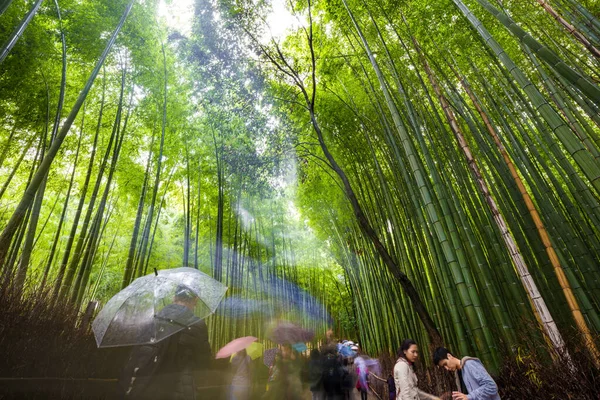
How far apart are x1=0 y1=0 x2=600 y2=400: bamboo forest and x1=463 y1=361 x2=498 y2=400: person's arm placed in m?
0.01

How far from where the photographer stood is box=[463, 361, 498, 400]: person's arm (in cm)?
146

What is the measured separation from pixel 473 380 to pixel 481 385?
0.15 feet

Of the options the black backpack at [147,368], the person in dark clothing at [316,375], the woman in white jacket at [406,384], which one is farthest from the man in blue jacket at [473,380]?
the person in dark clothing at [316,375]

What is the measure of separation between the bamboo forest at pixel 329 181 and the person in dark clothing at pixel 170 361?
0.01 m

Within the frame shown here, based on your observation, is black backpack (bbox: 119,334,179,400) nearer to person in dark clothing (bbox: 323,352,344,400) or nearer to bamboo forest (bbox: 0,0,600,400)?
bamboo forest (bbox: 0,0,600,400)

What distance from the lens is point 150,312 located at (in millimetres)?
2184

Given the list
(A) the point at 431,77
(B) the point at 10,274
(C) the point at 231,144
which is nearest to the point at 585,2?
(A) the point at 431,77

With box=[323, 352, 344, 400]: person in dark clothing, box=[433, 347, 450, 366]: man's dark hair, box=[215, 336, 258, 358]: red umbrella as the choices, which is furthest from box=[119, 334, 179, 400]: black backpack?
box=[323, 352, 344, 400]: person in dark clothing

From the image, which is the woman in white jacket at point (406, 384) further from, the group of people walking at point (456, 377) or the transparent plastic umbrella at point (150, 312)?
the transparent plastic umbrella at point (150, 312)

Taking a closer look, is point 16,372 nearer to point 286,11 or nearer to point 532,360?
point 532,360

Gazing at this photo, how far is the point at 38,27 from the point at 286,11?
10.9 ft

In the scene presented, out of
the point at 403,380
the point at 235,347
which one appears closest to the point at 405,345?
the point at 403,380

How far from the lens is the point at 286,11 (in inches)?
138

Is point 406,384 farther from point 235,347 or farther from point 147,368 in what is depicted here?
point 235,347
